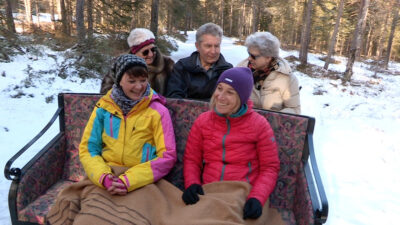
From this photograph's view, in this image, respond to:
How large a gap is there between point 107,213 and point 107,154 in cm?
64

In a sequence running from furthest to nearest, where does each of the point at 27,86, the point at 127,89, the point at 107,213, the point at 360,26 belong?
the point at 360,26, the point at 27,86, the point at 127,89, the point at 107,213

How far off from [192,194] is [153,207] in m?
0.33

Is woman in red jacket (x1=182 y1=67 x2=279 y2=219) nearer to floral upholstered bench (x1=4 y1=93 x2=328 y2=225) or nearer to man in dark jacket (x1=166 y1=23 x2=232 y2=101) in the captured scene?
floral upholstered bench (x1=4 y1=93 x2=328 y2=225)

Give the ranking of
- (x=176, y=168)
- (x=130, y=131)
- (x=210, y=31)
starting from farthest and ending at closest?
(x=210, y=31)
(x=176, y=168)
(x=130, y=131)

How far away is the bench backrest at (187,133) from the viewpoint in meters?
2.70

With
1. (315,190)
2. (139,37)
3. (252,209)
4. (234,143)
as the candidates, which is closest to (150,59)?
(139,37)

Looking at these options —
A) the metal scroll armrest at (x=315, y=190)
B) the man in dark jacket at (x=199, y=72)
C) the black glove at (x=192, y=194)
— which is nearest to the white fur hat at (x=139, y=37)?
the man in dark jacket at (x=199, y=72)

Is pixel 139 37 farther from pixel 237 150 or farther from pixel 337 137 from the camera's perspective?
pixel 337 137

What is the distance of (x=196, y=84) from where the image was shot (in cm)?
355

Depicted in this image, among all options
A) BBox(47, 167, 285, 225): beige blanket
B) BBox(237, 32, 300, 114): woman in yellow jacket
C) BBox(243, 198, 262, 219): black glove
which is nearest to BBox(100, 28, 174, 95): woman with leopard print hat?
BBox(237, 32, 300, 114): woman in yellow jacket

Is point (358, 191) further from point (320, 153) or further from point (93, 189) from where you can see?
point (93, 189)

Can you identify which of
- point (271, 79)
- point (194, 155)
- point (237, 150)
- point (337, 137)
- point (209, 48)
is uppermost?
point (209, 48)

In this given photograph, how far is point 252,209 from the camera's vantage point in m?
2.10

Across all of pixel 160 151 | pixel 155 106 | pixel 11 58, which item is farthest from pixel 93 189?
pixel 11 58
